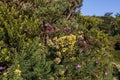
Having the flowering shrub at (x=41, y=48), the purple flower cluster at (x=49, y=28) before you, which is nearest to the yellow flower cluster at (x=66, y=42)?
the flowering shrub at (x=41, y=48)

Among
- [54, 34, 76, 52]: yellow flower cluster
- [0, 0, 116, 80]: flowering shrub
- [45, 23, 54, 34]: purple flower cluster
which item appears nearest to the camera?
[0, 0, 116, 80]: flowering shrub

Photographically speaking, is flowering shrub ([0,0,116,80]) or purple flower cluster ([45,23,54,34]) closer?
flowering shrub ([0,0,116,80])

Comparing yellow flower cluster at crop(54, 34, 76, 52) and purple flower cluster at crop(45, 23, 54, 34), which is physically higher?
purple flower cluster at crop(45, 23, 54, 34)

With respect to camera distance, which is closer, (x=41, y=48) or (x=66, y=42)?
(x=66, y=42)

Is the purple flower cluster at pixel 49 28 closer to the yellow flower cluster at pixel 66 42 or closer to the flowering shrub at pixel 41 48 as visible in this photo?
the flowering shrub at pixel 41 48

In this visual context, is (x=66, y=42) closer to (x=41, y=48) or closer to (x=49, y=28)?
(x=41, y=48)

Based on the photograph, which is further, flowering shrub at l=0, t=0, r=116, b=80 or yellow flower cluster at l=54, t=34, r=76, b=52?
yellow flower cluster at l=54, t=34, r=76, b=52

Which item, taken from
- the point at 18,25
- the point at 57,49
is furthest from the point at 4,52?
the point at 57,49

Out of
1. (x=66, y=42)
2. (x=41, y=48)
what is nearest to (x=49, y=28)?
(x=41, y=48)

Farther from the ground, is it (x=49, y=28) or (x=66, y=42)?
(x=49, y=28)

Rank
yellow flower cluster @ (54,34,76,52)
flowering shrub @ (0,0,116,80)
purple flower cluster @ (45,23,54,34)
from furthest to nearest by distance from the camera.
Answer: purple flower cluster @ (45,23,54,34) → yellow flower cluster @ (54,34,76,52) → flowering shrub @ (0,0,116,80)

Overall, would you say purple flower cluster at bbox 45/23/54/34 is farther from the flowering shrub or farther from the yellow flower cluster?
the yellow flower cluster

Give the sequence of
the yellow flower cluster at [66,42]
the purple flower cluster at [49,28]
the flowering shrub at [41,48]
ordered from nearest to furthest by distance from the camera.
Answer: the flowering shrub at [41,48] → the yellow flower cluster at [66,42] → the purple flower cluster at [49,28]

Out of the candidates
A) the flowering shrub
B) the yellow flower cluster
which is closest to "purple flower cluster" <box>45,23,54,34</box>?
the flowering shrub
